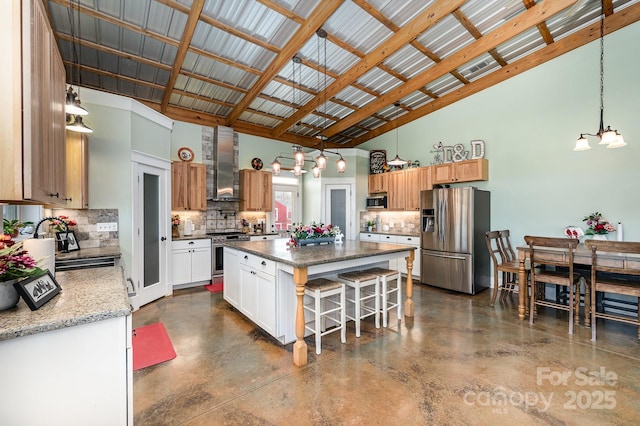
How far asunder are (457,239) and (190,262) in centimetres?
484

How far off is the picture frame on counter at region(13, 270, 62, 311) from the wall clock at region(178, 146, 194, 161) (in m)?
4.50

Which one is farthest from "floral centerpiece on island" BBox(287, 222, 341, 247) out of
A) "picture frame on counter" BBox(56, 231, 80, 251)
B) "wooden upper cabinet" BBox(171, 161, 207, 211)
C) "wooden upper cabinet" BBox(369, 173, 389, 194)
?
"wooden upper cabinet" BBox(369, 173, 389, 194)

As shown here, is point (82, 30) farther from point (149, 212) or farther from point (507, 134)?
point (507, 134)

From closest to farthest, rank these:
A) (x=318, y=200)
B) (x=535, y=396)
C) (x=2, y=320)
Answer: (x=2, y=320), (x=535, y=396), (x=318, y=200)

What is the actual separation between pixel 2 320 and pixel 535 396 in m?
3.29

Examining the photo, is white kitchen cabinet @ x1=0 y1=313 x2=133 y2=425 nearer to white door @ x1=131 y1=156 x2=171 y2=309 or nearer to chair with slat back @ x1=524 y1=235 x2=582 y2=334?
white door @ x1=131 y1=156 x2=171 y2=309

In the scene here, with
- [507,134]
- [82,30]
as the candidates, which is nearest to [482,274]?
[507,134]

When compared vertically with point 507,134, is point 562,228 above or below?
below

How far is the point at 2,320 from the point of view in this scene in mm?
1140

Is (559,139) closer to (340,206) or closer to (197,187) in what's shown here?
(340,206)

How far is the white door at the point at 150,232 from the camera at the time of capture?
4.04 metres

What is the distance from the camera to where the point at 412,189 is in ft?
19.9

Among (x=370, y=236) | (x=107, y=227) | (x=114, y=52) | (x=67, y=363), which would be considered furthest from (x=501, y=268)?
(x=114, y=52)

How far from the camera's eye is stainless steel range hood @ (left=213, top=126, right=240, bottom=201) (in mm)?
5859
